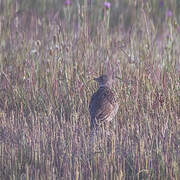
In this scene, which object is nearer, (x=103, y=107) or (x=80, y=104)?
(x=103, y=107)

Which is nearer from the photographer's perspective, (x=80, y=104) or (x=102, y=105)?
(x=102, y=105)

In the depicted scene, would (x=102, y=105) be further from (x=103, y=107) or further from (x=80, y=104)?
(x=80, y=104)

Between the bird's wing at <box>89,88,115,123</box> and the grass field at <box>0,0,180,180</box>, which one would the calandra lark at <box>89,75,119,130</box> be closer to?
the bird's wing at <box>89,88,115,123</box>

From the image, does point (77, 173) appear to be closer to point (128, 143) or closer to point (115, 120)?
point (128, 143)

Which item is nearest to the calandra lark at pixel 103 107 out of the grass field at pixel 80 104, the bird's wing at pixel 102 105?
the bird's wing at pixel 102 105

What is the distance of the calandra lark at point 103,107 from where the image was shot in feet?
18.9

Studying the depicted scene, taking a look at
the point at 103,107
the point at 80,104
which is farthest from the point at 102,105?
the point at 80,104

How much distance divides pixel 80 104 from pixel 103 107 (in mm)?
705

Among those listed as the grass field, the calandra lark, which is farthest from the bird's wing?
the grass field

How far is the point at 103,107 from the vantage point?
19.2 ft

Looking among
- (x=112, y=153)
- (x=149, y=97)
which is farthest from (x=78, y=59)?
(x=112, y=153)

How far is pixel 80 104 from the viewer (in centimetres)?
652

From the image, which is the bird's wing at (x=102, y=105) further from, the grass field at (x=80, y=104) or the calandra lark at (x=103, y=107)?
the grass field at (x=80, y=104)

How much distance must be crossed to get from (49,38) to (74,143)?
2.66 metres
